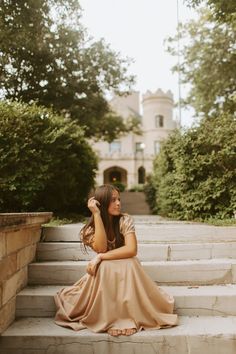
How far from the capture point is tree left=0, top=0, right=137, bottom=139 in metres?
12.1

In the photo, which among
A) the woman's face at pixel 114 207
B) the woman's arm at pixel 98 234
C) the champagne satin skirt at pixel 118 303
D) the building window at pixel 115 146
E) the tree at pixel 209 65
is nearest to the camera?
the champagne satin skirt at pixel 118 303

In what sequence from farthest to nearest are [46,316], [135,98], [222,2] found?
[135,98]
[222,2]
[46,316]

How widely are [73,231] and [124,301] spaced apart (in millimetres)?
2009

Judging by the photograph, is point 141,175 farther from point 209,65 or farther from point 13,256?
point 13,256

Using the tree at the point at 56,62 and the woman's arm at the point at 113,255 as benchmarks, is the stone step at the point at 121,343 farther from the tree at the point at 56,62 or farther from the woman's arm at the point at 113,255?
the tree at the point at 56,62

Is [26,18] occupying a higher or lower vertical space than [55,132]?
higher

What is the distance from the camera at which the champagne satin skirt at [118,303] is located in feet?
10.9

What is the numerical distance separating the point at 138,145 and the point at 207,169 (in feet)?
127

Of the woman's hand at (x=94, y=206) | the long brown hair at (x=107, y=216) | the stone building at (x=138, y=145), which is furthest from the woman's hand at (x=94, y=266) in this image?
the stone building at (x=138, y=145)

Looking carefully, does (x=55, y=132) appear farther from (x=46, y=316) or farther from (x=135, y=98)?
(x=135, y=98)

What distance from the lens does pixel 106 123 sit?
19.5 m

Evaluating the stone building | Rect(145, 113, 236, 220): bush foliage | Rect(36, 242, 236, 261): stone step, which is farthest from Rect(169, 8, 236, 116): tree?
the stone building

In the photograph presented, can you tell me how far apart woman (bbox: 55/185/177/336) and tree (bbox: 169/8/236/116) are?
12.9 metres

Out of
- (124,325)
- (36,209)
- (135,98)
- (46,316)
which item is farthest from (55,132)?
(135,98)
